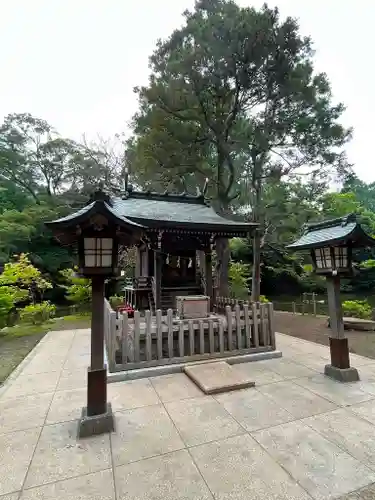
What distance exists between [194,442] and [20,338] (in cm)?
721

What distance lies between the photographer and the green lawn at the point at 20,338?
536 centimetres

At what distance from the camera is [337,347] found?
4.21 metres

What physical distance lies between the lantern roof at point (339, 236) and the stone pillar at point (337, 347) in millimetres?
650

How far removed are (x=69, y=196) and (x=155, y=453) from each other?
23404 millimetres

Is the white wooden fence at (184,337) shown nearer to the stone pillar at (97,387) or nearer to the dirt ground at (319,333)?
the stone pillar at (97,387)

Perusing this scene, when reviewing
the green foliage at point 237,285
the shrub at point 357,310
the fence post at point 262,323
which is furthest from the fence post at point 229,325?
the green foliage at point 237,285

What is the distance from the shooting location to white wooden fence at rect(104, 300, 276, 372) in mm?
4480

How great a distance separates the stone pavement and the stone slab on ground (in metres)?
0.11

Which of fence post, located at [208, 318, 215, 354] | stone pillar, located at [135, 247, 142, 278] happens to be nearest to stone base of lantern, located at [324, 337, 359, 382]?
fence post, located at [208, 318, 215, 354]

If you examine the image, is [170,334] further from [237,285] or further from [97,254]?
[237,285]

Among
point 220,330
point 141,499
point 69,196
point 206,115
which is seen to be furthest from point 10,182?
point 141,499

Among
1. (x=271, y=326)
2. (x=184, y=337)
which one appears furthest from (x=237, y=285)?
(x=184, y=337)

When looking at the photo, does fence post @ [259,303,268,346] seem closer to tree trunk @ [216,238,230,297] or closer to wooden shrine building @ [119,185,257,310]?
wooden shrine building @ [119,185,257,310]

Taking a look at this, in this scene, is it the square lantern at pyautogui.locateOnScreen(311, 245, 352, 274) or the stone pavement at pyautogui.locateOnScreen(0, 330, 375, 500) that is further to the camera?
the square lantern at pyautogui.locateOnScreen(311, 245, 352, 274)
